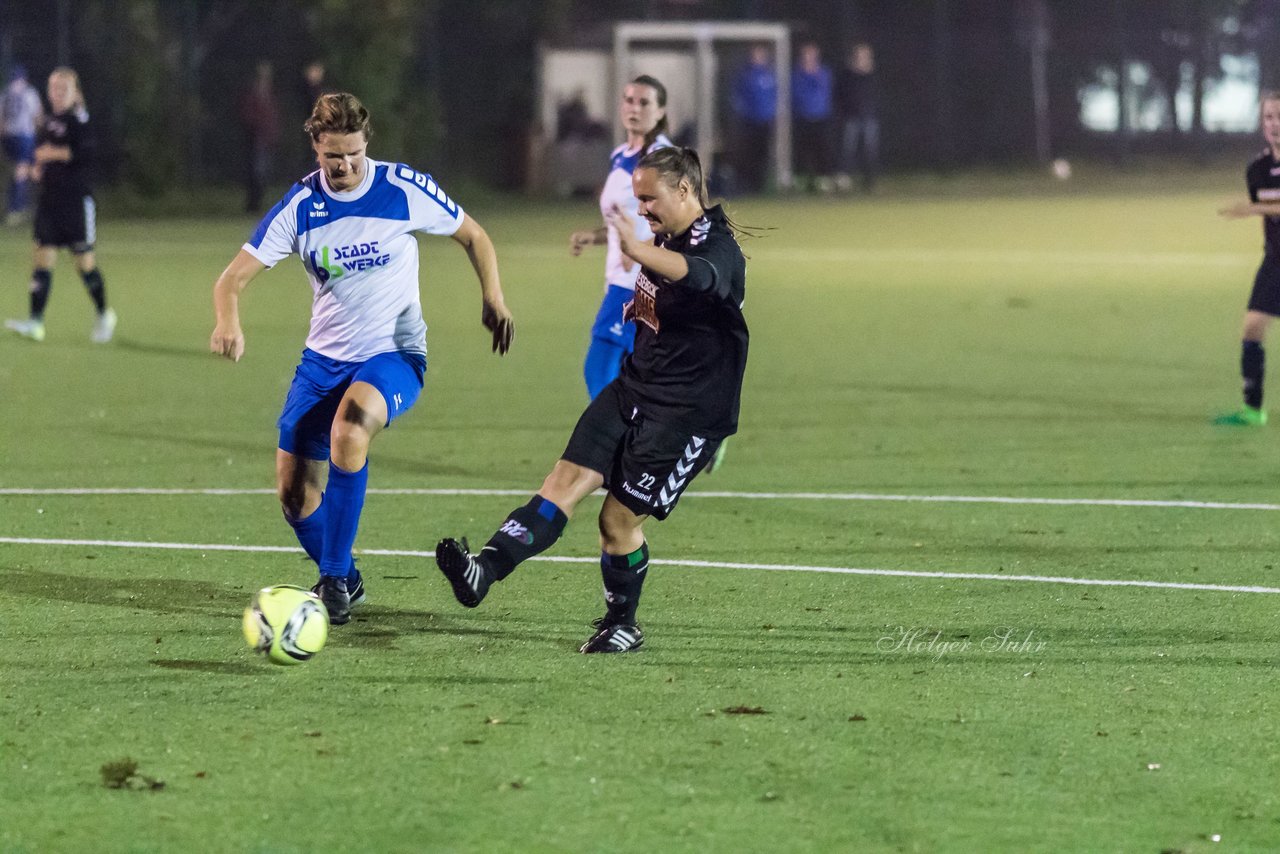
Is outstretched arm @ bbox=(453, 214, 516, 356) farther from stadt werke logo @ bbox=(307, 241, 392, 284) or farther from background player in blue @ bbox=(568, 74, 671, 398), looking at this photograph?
background player in blue @ bbox=(568, 74, 671, 398)

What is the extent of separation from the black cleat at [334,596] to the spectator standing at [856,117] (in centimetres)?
2897

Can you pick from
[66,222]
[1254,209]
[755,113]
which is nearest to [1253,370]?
[1254,209]

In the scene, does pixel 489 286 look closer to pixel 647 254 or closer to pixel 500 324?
pixel 500 324

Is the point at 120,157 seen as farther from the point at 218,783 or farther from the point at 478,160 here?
the point at 218,783

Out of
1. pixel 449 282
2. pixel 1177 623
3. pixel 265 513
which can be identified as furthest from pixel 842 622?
pixel 449 282

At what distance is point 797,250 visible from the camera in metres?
26.4

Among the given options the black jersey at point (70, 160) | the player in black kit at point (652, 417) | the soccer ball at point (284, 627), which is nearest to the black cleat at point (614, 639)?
the player in black kit at point (652, 417)

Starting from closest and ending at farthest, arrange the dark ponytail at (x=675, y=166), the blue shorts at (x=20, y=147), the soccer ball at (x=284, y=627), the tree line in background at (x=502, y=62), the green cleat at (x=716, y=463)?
the soccer ball at (x=284, y=627) → the dark ponytail at (x=675, y=166) → the green cleat at (x=716, y=463) → the blue shorts at (x=20, y=147) → the tree line in background at (x=502, y=62)

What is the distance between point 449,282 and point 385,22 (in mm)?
12105

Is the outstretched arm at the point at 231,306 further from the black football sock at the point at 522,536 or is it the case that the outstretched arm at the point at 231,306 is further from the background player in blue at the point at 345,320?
the black football sock at the point at 522,536

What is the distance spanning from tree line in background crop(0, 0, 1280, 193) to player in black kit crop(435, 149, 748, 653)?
25133 millimetres

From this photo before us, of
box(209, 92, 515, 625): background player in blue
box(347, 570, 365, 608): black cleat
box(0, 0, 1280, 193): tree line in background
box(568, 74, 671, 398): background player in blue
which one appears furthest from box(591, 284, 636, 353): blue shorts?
box(0, 0, 1280, 193): tree line in background

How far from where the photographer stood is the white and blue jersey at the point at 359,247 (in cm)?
740

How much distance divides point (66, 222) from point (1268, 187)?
9.56 meters
